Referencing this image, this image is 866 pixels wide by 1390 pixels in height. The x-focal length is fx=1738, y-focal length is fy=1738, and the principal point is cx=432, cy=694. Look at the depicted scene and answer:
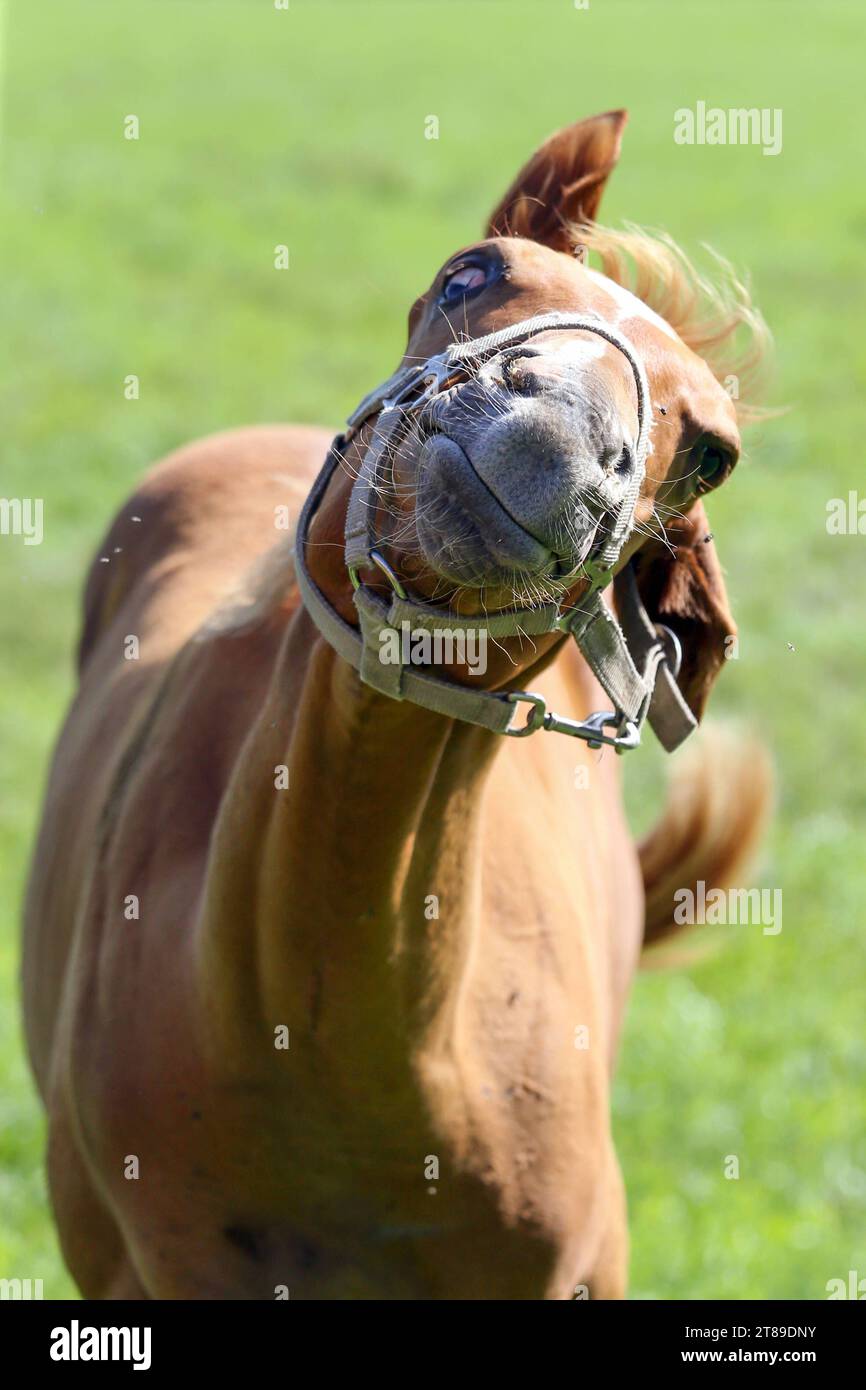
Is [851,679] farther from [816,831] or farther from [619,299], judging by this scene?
[619,299]

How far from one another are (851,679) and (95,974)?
614 centimetres

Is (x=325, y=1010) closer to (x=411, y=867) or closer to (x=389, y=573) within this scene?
(x=411, y=867)

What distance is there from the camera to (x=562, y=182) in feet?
8.78

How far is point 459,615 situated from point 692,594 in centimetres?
60

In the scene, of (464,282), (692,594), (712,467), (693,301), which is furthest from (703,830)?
(464,282)

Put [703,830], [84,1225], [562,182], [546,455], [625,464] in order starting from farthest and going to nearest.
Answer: [703,830] < [84,1225] < [562,182] < [625,464] < [546,455]

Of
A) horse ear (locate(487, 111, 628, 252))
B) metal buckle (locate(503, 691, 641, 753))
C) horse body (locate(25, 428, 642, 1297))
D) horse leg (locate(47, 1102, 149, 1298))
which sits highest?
horse ear (locate(487, 111, 628, 252))

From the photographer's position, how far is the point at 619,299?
89.6 inches

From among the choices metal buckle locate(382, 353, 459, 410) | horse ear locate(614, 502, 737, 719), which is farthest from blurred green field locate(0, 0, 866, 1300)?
metal buckle locate(382, 353, 459, 410)

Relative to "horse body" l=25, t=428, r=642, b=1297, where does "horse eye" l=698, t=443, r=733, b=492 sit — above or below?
above

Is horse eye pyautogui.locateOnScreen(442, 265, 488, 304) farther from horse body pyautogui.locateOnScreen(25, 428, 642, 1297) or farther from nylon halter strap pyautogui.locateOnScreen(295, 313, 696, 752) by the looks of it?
horse body pyautogui.locateOnScreen(25, 428, 642, 1297)

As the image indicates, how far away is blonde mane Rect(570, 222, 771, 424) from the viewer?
8.29 ft

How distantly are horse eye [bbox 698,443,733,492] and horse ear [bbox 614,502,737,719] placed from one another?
5.8 inches

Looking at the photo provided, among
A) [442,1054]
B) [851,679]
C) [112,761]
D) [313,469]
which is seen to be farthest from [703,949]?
[851,679]
